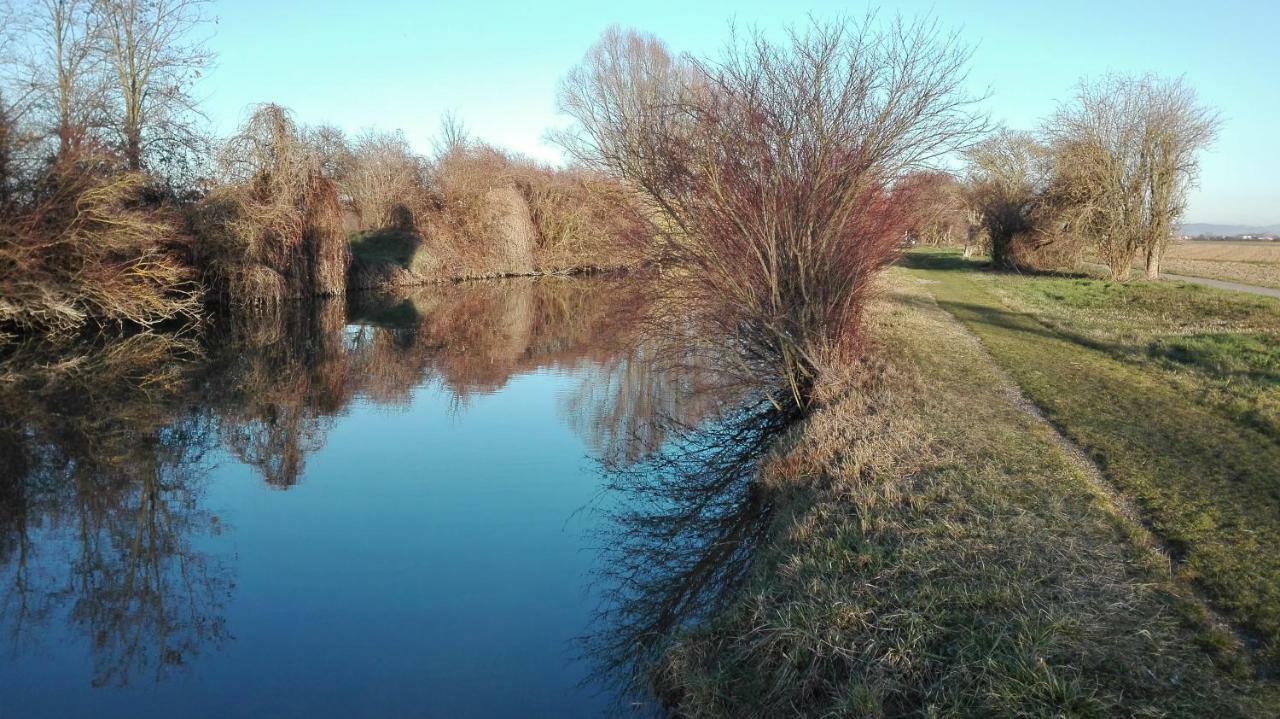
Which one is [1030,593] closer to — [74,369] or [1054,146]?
[74,369]

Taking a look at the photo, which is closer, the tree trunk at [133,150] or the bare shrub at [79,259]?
the bare shrub at [79,259]

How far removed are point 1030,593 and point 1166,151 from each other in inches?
1254

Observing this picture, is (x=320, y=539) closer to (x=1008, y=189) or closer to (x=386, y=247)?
(x=386, y=247)

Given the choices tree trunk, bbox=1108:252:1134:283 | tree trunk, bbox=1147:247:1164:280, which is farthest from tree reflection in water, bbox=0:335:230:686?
tree trunk, bbox=1147:247:1164:280

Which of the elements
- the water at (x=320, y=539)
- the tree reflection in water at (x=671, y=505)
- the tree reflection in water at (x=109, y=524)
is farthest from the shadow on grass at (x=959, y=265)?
the tree reflection in water at (x=109, y=524)

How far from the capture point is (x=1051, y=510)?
5.89m

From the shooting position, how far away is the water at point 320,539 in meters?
4.96

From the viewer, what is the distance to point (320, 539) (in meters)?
7.16

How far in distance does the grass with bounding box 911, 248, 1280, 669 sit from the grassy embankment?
0.36 meters

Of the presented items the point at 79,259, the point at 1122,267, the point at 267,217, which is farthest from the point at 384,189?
the point at 1122,267

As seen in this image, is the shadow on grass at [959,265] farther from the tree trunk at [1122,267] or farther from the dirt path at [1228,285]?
the dirt path at [1228,285]

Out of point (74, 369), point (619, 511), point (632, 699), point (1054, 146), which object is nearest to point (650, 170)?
point (619, 511)

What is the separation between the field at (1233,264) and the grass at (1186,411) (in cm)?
1220

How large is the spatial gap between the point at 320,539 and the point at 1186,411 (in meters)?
9.34
